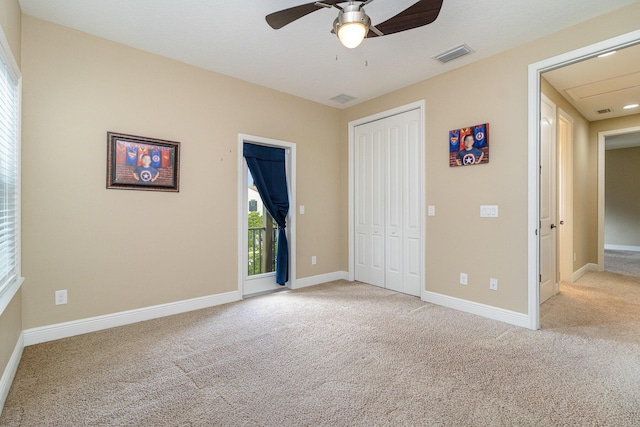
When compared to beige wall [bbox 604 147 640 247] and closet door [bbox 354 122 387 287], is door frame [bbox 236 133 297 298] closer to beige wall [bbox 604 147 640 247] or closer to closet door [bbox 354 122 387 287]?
closet door [bbox 354 122 387 287]

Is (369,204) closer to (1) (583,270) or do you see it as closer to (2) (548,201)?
(2) (548,201)

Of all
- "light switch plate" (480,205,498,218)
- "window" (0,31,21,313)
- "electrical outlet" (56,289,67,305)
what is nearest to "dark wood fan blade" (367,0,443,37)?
"light switch plate" (480,205,498,218)

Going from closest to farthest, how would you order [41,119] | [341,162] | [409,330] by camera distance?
[41,119] → [409,330] → [341,162]

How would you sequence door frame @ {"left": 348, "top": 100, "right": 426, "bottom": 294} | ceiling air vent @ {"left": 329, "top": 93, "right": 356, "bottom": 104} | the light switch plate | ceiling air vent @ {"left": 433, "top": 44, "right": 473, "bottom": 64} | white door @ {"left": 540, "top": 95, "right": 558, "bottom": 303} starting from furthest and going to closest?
ceiling air vent @ {"left": 329, "top": 93, "right": 356, "bottom": 104}
door frame @ {"left": 348, "top": 100, "right": 426, "bottom": 294}
white door @ {"left": 540, "top": 95, "right": 558, "bottom": 303}
the light switch plate
ceiling air vent @ {"left": 433, "top": 44, "right": 473, "bottom": 64}

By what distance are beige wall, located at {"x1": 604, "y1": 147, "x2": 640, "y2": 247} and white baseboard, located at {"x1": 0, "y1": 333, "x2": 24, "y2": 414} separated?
11312 mm

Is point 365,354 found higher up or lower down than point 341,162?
lower down

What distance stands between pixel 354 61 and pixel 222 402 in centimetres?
328

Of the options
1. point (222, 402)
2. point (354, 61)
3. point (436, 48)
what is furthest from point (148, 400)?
point (436, 48)

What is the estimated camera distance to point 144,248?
308cm

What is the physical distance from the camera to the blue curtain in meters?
4.03

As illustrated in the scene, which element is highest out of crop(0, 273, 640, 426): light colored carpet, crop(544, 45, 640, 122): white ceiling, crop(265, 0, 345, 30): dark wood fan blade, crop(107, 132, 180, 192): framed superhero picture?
crop(544, 45, 640, 122): white ceiling

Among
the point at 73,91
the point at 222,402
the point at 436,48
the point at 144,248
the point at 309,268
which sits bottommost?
the point at 222,402

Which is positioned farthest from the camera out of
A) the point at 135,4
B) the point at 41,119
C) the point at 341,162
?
the point at 341,162

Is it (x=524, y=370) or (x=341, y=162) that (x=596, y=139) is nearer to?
(x=341, y=162)
